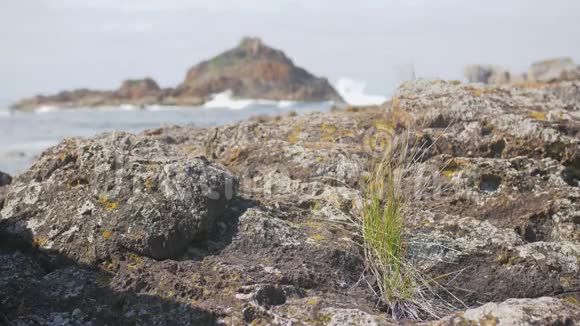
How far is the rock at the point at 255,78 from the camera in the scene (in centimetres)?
11269

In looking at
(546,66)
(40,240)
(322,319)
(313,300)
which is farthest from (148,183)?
(546,66)

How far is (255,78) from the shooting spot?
12469cm

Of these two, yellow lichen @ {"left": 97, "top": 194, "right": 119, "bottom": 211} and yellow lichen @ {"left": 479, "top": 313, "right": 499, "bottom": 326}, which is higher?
yellow lichen @ {"left": 97, "top": 194, "right": 119, "bottom": 211}

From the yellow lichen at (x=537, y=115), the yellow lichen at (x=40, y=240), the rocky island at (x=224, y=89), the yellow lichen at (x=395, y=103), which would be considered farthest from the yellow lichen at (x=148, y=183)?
the rocky island at (x=224, y=89)

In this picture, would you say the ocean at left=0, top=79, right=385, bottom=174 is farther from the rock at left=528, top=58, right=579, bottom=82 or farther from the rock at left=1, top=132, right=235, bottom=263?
the rock at left=528, top=58, right=579, bottom=82

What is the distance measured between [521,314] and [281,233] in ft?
5.57

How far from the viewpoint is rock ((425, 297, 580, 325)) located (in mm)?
3221

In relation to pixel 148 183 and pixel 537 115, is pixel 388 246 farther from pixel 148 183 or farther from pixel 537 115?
pixel 537 115

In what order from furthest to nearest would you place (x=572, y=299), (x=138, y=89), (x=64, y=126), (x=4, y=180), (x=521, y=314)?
(x=138, y=89), (x=64, y=126), (x=4, y=180), (x=572, y=299), (x=521, y=314)

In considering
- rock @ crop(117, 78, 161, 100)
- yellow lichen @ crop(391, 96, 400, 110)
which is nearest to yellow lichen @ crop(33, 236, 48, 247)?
yellow lichen @ crop(391, 96, 400, 110)

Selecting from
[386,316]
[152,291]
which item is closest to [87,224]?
[152,291]

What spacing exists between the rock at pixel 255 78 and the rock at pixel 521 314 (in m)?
101

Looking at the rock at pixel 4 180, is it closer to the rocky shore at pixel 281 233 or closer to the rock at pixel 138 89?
the rocky shore at pixel 281 233

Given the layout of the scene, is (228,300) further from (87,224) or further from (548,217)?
(548,217)
